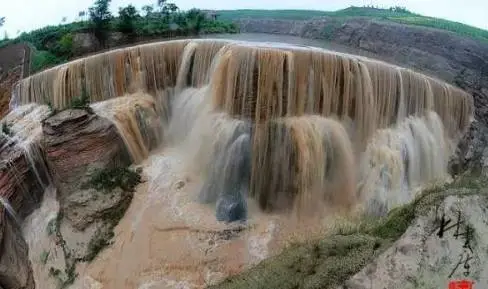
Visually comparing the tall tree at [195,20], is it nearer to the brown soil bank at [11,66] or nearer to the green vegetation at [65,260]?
the brown soil bank at [11,66]

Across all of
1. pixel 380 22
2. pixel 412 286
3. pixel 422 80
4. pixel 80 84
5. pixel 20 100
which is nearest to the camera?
pixel 412 286

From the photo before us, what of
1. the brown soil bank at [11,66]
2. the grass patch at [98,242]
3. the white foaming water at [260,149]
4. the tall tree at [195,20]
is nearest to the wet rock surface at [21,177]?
the white foaming water at [260,149]

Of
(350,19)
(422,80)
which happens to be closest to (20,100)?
(422,80)

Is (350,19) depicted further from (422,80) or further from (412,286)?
(412,286)

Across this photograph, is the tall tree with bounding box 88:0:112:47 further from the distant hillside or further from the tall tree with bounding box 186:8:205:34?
the distant hillside

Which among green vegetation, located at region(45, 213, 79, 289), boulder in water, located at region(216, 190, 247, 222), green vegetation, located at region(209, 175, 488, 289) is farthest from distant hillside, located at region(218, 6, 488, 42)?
green vegetation, located at region(209, 175, 488, 289)

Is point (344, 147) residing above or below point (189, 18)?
below

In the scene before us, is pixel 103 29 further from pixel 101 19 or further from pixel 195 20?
pixel 195 20
